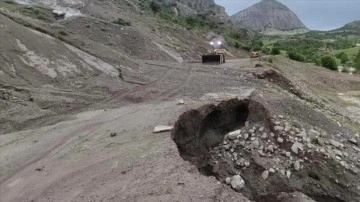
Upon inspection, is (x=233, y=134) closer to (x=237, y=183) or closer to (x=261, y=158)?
(x=261, y=158)

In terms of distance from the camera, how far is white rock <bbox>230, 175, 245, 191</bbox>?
1067cm

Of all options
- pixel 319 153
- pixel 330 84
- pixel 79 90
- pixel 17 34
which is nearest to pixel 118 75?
pixel 79 90

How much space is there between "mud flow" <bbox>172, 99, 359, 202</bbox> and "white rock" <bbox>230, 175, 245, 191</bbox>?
4 centimetres

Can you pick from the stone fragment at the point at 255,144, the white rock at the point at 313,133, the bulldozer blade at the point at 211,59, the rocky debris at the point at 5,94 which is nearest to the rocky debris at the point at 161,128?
the stone fragment at the point at 255,144

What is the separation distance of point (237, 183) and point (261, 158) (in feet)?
4.84

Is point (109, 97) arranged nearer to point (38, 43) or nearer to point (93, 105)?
point (93, 105)

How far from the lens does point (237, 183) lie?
35.4 feet

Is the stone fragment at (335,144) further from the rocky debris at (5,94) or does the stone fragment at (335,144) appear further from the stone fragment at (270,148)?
the rocky debris at (5,94)

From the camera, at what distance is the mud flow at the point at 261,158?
11477mm

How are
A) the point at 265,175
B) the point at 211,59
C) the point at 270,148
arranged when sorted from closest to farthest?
the point at 265,175 → the point at 270,148 → the point at 211,59

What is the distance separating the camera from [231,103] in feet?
48.6

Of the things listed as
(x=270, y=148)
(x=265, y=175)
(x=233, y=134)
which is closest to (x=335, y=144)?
(x=270, y=148)

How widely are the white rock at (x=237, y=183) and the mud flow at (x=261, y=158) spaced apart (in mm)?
37

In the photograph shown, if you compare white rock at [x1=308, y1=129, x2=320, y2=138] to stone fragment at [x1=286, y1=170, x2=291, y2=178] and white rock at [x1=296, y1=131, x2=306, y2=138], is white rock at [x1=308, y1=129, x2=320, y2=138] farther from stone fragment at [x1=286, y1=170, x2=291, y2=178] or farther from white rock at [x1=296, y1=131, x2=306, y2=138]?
stone fragment at [x1=286, y1=170, x2=291, y2=178]
